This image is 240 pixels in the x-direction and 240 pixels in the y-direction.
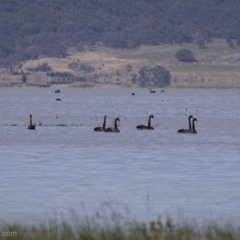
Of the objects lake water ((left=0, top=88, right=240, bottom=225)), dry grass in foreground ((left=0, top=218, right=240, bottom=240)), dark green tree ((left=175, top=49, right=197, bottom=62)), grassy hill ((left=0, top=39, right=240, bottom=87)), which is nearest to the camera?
dry grass in foreground ((left=0, top=218, right=240, bottom=240))

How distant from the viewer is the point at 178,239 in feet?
48.5

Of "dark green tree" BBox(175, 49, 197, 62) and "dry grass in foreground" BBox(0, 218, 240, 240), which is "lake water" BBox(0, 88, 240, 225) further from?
"dark green tree" BBox(175, 49, 197, 62)

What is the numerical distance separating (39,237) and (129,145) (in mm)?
23469

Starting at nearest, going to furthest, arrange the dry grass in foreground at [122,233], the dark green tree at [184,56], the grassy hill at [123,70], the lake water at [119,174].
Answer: the dry grass in foreground at [122,233] < the lake water at [119,174] < the grassy hill at [123,70] < the dark green tree at [184,56]

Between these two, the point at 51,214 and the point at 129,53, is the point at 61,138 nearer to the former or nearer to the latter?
the point at 51,214

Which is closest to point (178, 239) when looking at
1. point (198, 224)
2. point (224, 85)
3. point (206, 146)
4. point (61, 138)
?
point (198, 224)

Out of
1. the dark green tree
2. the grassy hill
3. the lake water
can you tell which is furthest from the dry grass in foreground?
the dark green tree

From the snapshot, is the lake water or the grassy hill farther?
the grassy hill

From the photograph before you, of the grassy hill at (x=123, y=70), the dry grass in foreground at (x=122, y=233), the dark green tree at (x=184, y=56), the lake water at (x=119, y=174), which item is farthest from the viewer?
the dark green tree at (x=184, y=56)

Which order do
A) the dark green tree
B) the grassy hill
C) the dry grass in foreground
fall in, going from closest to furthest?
1. the dry grass in foreground
2. the grassy hill
3. the dark green tree

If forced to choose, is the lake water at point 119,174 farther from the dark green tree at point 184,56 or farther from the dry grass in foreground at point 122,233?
the dark green tree at point 184,56

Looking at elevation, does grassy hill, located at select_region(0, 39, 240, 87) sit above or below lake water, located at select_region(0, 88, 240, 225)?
above

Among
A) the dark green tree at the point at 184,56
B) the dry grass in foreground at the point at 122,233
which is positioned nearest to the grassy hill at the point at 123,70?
the dark green tree at the point at 184,56

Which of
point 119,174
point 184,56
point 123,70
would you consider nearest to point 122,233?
point 119,174
